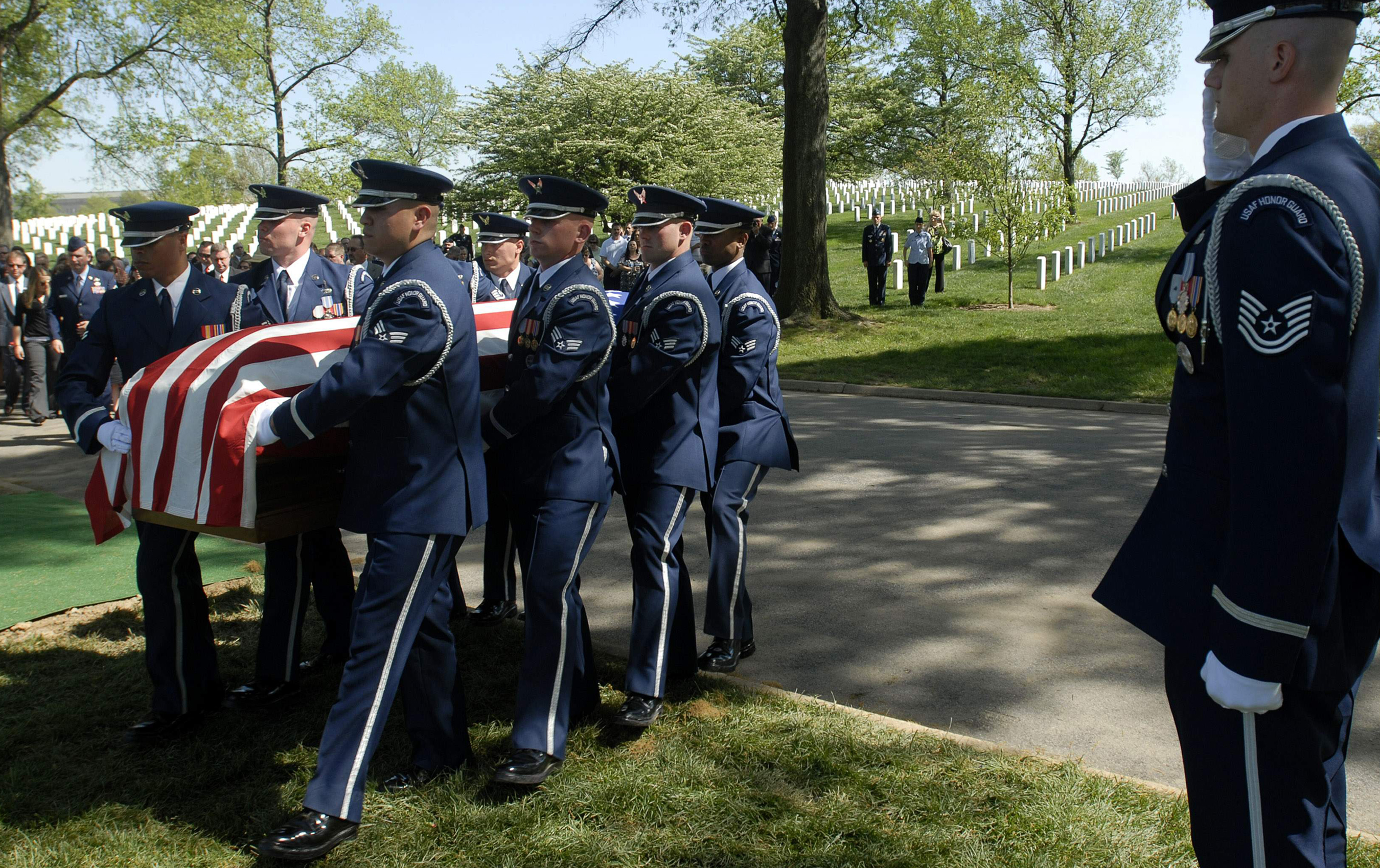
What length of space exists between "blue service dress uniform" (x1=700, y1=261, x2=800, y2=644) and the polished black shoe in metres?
1.72

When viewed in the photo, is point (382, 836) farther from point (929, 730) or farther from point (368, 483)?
point (929, 730)

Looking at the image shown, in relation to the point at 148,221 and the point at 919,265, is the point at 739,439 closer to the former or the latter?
the point at 148,221

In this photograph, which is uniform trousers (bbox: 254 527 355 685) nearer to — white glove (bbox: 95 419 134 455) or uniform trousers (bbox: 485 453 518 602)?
white glove (bbox: 95 419 134 455)

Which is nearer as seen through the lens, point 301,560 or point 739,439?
point 301,560

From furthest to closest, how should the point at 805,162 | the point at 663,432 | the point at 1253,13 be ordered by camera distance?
the point at 805,162 → the point at 663,432 → the point at 1253,13

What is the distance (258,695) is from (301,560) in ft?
1.81

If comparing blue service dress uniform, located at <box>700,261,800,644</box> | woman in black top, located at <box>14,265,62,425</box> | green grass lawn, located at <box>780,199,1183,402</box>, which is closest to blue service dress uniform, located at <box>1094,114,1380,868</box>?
blue service dress uniform, located at <box>700,261,800,644</box>

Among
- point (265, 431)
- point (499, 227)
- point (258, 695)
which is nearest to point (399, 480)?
point (265, 431)

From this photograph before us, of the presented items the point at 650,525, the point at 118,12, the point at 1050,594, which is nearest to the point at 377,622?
the point at 650,525

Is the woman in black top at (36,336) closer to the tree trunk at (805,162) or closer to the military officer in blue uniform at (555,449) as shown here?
the tree trunk at (805,162)

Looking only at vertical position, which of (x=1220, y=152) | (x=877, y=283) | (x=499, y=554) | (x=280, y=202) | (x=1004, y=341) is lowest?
(x=499, y=554)

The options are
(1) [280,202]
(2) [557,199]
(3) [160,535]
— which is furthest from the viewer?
(1) [280,202]

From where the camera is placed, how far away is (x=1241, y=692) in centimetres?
178

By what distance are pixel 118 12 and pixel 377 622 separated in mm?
33129
